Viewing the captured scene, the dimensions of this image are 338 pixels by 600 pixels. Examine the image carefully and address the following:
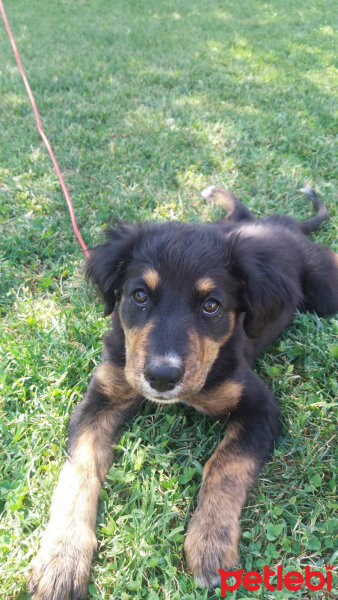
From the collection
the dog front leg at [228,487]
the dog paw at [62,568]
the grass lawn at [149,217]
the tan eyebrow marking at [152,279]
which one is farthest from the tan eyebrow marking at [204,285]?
the dog paw at [62,568]

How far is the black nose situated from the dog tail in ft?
7.58

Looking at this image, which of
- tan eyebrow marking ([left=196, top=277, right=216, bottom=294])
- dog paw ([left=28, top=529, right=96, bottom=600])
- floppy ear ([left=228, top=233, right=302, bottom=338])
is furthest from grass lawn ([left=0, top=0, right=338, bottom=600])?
tan eyebrow marking ([left=196, top=277, right=216, bottom=294])

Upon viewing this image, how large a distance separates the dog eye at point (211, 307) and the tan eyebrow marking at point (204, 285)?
7 centimetres

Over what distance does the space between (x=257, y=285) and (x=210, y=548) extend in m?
1.26

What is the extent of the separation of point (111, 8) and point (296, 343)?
12256 mm

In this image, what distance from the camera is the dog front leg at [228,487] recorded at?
6.12 feet

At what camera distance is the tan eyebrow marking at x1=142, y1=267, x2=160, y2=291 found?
2.21 meters

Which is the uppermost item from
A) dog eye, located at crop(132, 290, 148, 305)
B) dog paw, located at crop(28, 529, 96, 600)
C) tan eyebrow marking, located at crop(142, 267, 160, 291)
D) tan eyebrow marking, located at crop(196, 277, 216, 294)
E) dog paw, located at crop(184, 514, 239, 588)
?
tan eyebrow marking, located at crop(142, 267, 160, 291)

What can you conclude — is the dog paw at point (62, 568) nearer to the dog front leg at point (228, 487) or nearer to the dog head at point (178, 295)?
the dog front leg at point (228, 487)

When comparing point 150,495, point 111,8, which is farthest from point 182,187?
point 111,8

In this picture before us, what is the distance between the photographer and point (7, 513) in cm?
204

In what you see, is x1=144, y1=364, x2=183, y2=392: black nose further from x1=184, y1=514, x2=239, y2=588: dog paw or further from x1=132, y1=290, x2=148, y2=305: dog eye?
x1=184, y1=514, x2=239, y2=588: dog paw

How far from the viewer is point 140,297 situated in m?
2.29

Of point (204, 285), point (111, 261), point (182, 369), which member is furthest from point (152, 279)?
point (182, 369)
